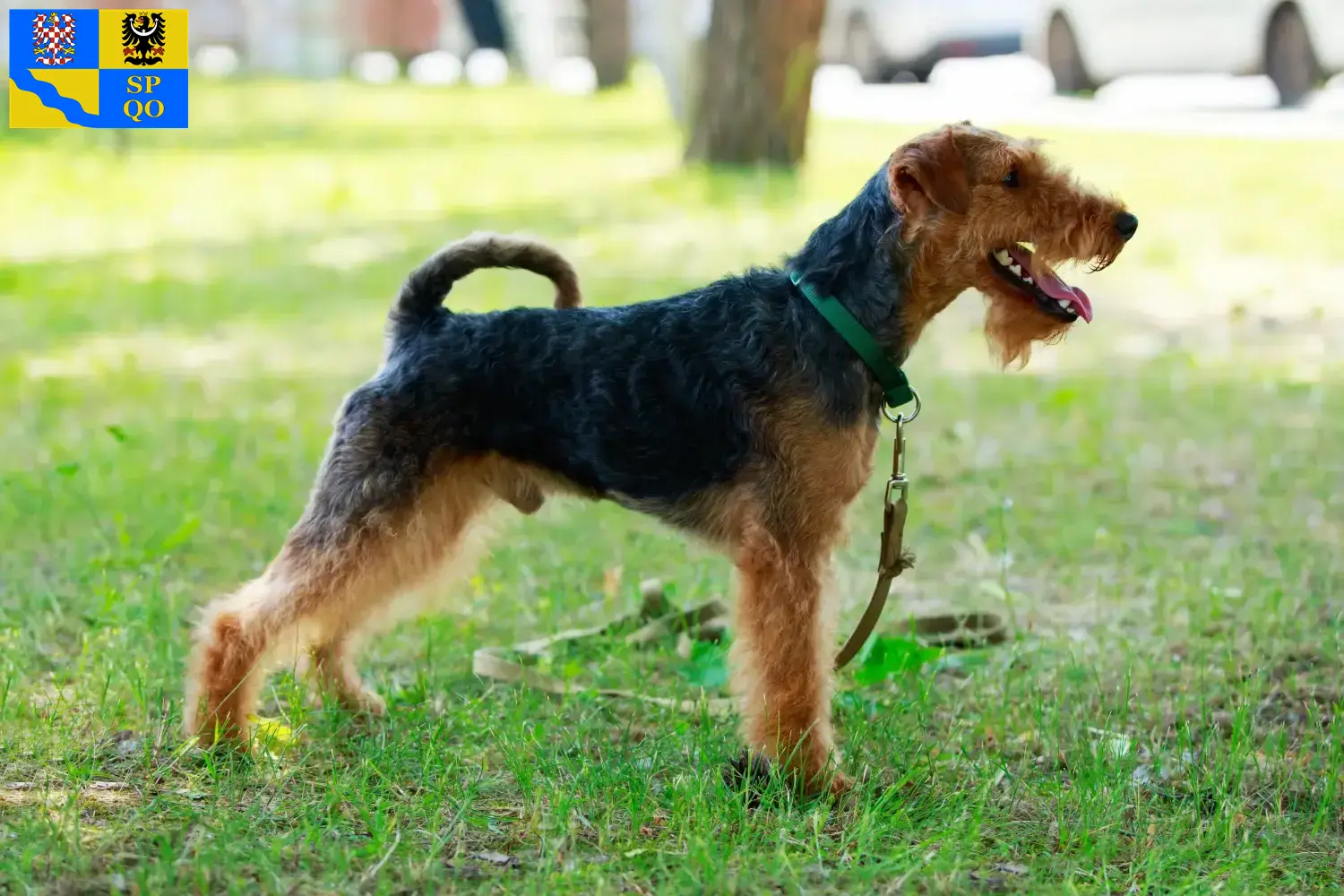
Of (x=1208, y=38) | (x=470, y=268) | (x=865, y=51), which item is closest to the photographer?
(x=470, y=268)

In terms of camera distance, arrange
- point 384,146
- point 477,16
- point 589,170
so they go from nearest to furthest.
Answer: point 589,170 < point 384,146 < point 477,16

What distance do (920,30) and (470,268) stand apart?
19.6 metres

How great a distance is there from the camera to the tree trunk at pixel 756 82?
542 inches

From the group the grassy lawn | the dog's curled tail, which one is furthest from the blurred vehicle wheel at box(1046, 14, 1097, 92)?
the dog's curled tail

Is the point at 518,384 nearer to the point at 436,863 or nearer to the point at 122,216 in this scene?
the point at 436,863

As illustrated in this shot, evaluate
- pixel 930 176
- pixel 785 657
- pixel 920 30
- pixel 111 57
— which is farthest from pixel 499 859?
pixel 920 30

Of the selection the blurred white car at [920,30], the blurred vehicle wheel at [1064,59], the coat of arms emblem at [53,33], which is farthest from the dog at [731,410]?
the blurred white car at [920,30]

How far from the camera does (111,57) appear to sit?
8656 mm

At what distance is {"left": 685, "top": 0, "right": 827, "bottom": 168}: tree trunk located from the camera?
45.1 ft

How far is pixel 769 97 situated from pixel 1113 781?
11.5m

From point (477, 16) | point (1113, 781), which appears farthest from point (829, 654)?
point (477, 16)

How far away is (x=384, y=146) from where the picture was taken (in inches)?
719

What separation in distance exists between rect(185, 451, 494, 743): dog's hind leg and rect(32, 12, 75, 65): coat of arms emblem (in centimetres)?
580

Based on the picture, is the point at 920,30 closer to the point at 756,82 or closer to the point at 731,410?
the point at 756,82
